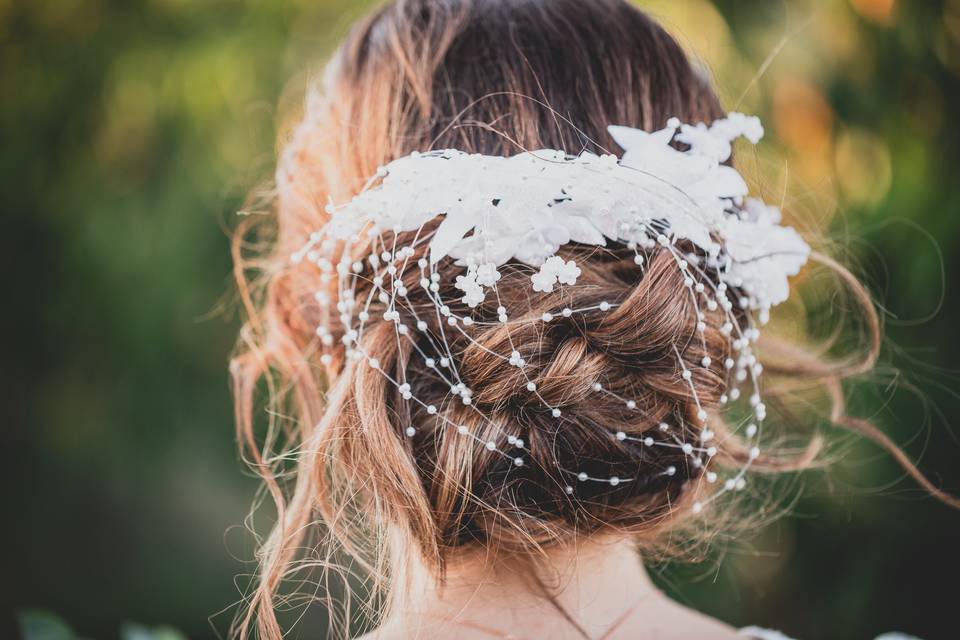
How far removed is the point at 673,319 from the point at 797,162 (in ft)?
4.94

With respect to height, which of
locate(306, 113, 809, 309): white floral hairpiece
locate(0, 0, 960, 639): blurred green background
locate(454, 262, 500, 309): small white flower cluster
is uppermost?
locate(306, 113, 809, 309): white floral hairpiece

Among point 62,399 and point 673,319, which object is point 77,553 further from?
point 673,319

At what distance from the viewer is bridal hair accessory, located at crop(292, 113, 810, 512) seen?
3.01 ft

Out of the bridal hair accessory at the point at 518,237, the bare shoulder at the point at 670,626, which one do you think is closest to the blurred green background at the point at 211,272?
the bridal hair accessory at the point at 518,237

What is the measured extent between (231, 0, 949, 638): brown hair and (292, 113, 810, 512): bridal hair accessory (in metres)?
0.02

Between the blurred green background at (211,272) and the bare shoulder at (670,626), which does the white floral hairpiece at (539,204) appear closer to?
the bare shoulder at (670,626)

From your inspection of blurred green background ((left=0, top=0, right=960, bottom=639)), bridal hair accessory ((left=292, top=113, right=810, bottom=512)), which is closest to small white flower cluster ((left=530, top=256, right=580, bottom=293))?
bridal hair accessory ((left=292, top=113, right=810, bottom=512))

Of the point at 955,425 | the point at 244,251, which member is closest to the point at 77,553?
the point at 244,251

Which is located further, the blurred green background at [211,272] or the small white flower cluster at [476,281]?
the blurred green background at [211,272]

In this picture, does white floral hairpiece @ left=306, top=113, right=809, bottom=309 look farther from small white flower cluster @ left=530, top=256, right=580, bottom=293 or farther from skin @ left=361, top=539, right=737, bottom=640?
skin @ left=361, top=539, right=737, bottom=640

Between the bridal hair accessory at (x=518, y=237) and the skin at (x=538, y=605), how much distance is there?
146mm

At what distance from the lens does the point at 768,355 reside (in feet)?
4.76

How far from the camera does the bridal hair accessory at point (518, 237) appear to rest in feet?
3.01

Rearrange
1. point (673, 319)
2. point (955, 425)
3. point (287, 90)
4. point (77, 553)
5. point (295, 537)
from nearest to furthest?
point (673, 319)
point (295, 537)
point (955, 425)
point (287, 90)
point (77, 553)
